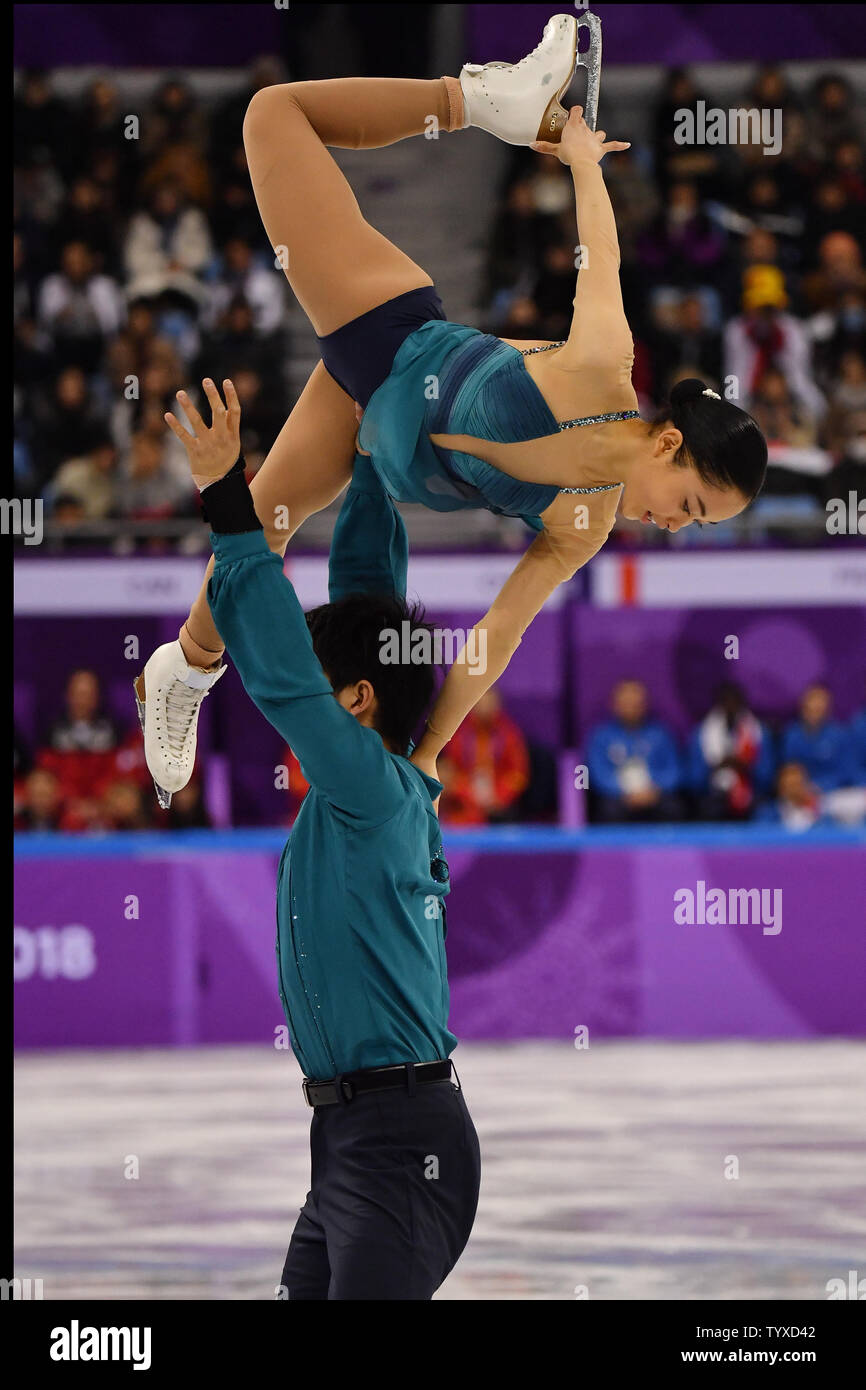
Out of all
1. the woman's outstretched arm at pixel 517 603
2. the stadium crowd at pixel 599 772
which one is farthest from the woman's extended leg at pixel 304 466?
the stadium crowd at pixel 599 772

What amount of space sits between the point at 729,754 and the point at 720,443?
20.3 feet

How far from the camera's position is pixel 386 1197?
9.36ft

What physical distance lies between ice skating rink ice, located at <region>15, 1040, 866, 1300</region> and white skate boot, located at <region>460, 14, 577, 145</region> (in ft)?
8.74

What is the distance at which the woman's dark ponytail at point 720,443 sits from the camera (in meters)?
3.38

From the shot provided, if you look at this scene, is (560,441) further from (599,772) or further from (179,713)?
(599,772)

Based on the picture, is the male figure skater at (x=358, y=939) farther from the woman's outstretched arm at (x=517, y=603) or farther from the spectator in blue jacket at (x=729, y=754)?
the spectator in blue jacket at (x=729, y=754)

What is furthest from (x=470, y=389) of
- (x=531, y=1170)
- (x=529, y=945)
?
(x=529, y=945)

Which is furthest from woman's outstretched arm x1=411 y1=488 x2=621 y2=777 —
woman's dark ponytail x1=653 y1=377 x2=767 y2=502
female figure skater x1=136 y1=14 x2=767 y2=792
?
woman's dark ponytail x1=653 y1=377 x2=767 y2=502

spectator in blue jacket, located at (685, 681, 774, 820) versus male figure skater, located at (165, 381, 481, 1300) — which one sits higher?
spectator in blue jacket, located at (685, 681, 774, 820)

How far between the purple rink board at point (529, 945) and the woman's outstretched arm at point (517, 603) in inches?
186

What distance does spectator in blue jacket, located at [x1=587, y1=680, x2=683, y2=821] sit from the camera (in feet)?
30.5

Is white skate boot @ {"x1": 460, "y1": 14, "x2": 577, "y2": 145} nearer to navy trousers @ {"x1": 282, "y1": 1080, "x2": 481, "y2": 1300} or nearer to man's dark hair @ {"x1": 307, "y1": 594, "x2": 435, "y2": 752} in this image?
man's dark hair @ {"x1": 307, "y1": 594, "x2": 435, "y2": 752}

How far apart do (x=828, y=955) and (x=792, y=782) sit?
48.5 inches

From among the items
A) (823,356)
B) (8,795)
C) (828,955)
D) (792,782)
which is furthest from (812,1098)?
(823,356)
